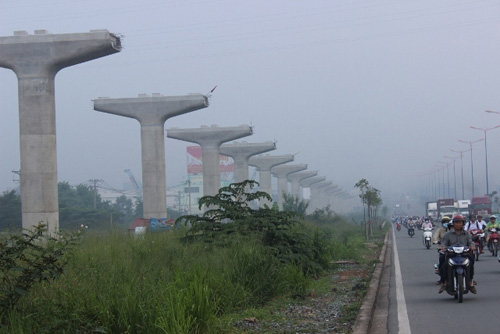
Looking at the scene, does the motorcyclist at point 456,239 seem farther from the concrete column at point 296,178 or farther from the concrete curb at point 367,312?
the concrete column at point 296,178

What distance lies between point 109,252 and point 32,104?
23.1 m

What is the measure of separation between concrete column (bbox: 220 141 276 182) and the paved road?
2516 inches

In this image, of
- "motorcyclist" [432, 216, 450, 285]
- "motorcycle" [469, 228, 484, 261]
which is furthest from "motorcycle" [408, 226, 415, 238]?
"motorcyclist" [432, 216, 450, 285]

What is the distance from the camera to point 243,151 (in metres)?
86.8

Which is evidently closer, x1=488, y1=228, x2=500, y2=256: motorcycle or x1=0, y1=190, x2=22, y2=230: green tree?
x1=488, y1=228, x2=500, y2=256: motorcycle

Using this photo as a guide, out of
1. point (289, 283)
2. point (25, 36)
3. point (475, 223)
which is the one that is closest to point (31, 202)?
point (25, 36)

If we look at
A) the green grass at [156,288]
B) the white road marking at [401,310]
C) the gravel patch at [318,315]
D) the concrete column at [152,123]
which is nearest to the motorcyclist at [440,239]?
the white road marking at [401,310]

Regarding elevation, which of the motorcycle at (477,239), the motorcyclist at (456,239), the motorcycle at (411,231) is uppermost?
the motorcyclist at (456,239)

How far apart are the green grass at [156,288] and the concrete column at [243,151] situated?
68.1m

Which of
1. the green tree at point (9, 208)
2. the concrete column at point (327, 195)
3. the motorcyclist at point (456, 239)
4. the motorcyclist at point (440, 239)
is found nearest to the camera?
the motorcyclist at point (456, 239)

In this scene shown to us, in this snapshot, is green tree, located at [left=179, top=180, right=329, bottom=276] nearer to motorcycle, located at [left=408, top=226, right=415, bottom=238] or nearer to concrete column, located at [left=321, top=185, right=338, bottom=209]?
motorcycle, located at [left=408, top=226, right=415, bottom=238]

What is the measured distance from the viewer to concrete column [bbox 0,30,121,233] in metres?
35.5

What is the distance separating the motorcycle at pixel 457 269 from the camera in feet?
47.7

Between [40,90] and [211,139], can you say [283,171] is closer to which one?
[211,139]
